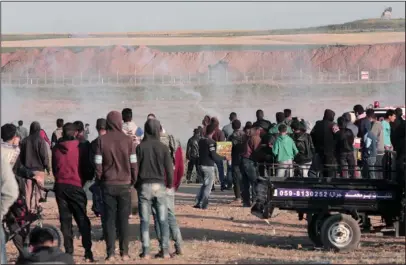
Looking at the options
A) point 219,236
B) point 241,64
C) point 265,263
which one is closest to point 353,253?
point 265,263

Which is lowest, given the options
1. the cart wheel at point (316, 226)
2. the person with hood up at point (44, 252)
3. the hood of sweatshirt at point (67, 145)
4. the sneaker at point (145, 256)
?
the sneaker at point (145, 256)

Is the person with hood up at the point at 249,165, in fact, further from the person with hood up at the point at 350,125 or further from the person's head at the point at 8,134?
the person's head at the point at 8,134

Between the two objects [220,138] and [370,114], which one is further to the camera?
[220,138]

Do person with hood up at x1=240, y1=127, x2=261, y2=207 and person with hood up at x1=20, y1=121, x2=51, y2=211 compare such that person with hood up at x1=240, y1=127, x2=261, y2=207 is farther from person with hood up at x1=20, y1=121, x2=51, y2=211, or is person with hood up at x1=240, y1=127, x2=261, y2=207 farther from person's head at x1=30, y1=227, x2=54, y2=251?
person's head at x1=30, y1=227, x2=54, y2=251

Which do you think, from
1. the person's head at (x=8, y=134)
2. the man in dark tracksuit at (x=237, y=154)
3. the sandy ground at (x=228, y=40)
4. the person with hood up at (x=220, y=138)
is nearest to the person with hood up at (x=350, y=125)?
the man in dark tracksuit at (x=237, y=154)

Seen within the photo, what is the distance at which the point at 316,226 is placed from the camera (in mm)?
15688

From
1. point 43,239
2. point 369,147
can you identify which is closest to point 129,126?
point 43,239

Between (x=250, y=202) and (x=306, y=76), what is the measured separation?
5860 cm

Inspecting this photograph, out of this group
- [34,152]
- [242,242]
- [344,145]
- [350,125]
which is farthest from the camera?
[350,125]

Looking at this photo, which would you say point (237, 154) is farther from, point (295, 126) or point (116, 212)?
point (116, 212)

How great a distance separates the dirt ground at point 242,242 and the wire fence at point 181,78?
171 ft

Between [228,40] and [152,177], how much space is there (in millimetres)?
88381

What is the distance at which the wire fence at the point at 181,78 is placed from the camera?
7612cm

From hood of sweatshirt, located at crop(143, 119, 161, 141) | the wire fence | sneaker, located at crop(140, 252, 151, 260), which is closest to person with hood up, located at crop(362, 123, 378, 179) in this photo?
hood of sweatshirt, located at crop(143, 119, 161, 141)
